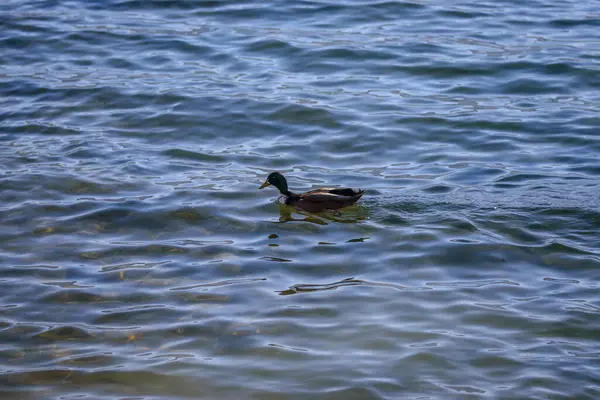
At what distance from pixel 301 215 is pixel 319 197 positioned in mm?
415

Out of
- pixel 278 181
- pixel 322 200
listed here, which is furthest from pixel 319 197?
pixel 278 181

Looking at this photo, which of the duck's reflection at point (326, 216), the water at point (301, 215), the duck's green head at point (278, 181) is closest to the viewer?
the water at point (301, 215)

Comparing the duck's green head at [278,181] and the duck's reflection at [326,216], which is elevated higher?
the duck's green head at [278,181]

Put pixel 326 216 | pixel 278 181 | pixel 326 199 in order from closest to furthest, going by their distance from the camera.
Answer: pixel 326 199 < pixel 326 216 < pixel 278 181

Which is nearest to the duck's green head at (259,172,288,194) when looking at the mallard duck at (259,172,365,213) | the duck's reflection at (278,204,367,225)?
the mallard duck at (259,172,365,213)

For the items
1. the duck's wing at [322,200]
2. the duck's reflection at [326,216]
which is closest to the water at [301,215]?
the duck's reflection at [326,216]

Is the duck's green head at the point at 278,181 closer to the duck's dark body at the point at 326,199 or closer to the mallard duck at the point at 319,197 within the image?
the mallard duck at the point at 319,197

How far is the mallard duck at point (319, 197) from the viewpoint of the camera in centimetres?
928

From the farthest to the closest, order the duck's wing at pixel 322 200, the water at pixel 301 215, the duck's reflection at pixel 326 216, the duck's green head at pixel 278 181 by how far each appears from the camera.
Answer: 1. the duck's green head at pixel 278 181
2. the duck's reflection at pixel 326 216
3. the duck's wing at pixel 322 200
4. the water at pixel 301 215

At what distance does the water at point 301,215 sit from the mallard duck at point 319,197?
0.72 feet

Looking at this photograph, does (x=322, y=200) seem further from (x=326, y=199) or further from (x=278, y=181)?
(x=278, y=181)

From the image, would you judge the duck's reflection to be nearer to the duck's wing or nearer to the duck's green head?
the duck's wing

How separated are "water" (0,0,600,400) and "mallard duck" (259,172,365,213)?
22 centimetres

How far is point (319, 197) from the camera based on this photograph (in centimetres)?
934
